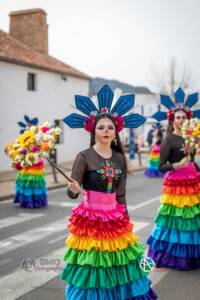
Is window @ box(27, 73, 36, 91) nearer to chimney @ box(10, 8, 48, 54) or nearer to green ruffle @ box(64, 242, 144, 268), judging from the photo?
chimney @ box(10, 8, 48, 54)

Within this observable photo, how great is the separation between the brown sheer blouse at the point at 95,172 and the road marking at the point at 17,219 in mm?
5277

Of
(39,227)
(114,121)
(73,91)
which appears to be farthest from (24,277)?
(73,91)

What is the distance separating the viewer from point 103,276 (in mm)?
4023

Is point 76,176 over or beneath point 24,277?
over

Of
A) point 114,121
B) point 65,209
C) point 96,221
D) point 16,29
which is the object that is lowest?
point 65,209

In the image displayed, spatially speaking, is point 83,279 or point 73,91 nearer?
point 83,279

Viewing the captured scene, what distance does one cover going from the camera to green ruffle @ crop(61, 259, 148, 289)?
158 inches

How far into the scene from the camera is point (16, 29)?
91.0 feet

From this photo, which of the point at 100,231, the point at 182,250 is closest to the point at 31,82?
the point at 182,250

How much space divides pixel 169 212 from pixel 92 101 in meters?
2.35

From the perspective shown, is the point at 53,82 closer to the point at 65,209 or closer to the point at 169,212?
the point at 65,209

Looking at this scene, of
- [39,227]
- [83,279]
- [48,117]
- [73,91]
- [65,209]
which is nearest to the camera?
[83,279]

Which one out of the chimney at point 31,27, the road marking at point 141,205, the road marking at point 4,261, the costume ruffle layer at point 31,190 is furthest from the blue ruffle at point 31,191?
the chimney at point 31,27

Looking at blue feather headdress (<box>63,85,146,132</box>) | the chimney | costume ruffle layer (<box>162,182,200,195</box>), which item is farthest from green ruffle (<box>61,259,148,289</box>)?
the chimney
